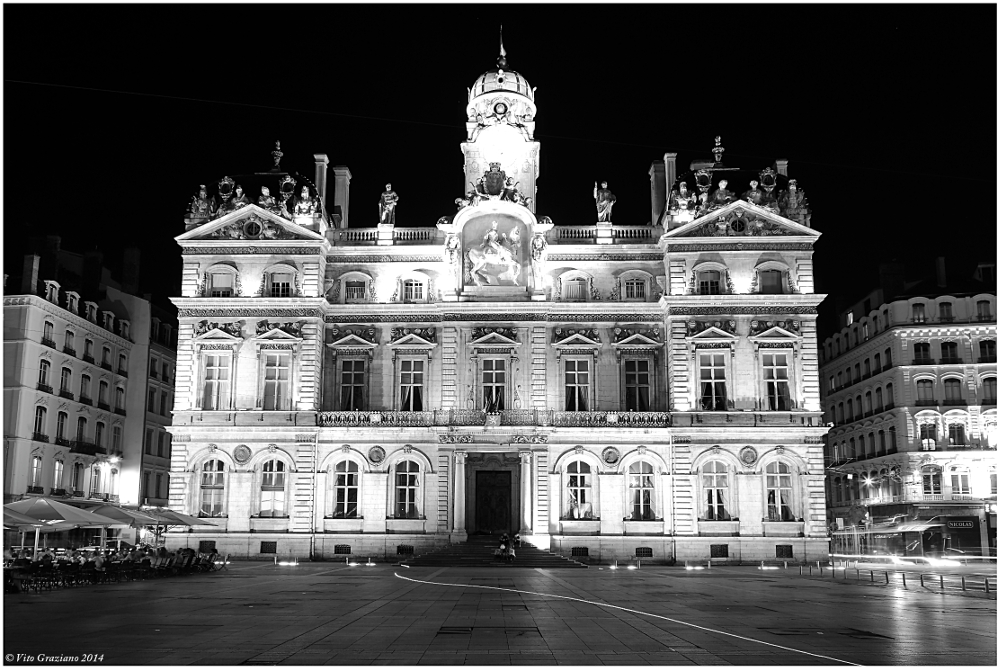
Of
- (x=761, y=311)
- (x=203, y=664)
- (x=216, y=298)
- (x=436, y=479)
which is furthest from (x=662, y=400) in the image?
(x=203, y=664)

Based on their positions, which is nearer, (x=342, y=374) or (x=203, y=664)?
(x=203, y=664)

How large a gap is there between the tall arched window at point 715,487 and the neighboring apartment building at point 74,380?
35.7 m

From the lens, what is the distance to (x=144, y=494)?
6881 cm

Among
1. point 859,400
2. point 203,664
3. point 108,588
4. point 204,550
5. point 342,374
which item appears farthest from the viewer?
point 859,400

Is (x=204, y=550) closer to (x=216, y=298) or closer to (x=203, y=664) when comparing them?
(x=216, y=298)

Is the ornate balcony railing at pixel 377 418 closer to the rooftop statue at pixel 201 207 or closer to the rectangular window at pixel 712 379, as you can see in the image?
the rooftop statue at pixel 201 207

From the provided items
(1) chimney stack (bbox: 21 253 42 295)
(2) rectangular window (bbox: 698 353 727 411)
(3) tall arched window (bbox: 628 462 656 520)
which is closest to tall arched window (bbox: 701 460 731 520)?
(3) tall arched window (bbox: 628 462 656 520)

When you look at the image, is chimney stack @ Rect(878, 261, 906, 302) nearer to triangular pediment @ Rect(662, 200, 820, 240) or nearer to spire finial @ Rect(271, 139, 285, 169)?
triangular pediment @ Rect(662, 200, 820, 240)

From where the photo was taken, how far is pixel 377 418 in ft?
176

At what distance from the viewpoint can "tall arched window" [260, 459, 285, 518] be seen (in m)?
53.0

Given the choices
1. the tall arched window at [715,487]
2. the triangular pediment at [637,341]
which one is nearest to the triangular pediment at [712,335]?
the triangular pediment at [637,341]

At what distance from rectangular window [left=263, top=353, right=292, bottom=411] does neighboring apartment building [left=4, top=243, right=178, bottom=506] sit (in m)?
13.6

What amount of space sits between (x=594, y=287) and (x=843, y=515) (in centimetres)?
3477

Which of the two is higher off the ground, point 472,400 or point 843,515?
point 472,400
